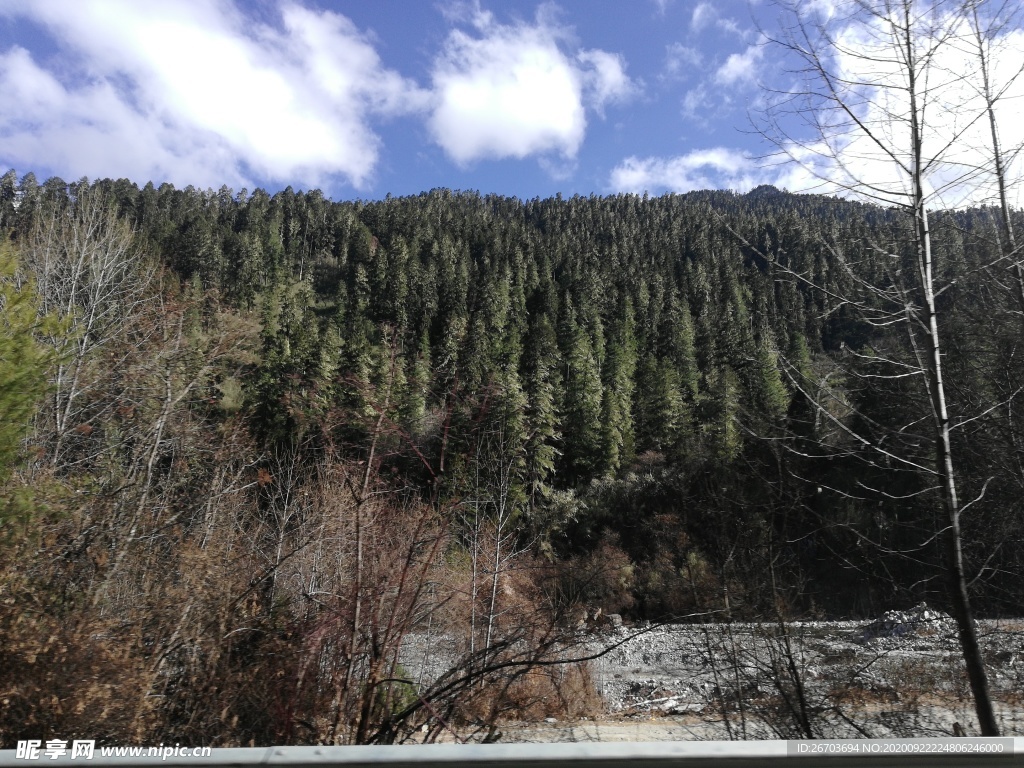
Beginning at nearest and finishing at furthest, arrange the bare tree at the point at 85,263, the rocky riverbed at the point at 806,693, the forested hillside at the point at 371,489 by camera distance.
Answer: the forested hillside at the point at 371,489
the rocky riverbed at the point at 806,693
the bare tree at the point at 85,263

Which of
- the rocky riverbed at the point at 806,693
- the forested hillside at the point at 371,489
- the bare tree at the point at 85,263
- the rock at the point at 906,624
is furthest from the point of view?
the bare tree at the point at 85,263

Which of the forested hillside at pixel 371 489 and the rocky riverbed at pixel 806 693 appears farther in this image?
the rocky riverbed at pixel 806 693

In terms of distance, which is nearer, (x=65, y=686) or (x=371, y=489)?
(x=65, y=686)

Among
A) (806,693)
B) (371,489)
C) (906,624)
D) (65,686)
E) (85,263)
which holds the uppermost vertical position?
(85,263)

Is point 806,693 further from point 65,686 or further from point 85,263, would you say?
point 85,263

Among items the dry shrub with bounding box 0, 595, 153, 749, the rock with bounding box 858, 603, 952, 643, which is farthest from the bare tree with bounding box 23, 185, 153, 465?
the rock with bounding box 858, 603, 952, 643

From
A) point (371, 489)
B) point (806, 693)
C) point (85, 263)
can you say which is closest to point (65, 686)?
point (371, 489)

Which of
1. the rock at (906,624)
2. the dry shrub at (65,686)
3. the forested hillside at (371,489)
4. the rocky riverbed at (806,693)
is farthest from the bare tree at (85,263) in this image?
the rock at (906,624)

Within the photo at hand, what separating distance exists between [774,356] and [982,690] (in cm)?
248

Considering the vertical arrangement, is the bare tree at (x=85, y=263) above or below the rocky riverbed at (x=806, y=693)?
above

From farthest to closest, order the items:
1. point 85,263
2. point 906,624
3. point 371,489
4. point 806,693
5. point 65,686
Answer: point 85,263, point 906,624, point 806,693, point 371,489, point 65,686

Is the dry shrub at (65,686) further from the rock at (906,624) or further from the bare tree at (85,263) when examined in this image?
the rock at (906,624)

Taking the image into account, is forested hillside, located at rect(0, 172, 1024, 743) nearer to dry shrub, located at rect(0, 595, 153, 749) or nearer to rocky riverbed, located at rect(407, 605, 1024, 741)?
dry shrub, located at rect(0, 595, 153, 749)

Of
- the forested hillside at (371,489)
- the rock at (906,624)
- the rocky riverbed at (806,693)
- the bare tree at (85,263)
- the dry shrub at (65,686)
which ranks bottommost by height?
the rock at (906,624)
